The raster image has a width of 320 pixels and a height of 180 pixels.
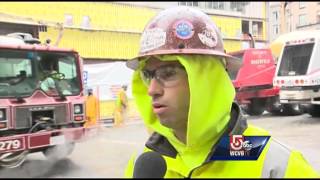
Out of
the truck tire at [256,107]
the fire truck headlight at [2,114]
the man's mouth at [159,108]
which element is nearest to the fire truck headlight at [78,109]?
the fire truck headlight at [2,114]

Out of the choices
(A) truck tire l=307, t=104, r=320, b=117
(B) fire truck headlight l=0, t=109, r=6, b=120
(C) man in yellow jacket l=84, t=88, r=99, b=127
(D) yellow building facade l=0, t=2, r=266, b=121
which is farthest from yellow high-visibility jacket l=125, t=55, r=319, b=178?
(D) yellow building facade l=0, t=2, r=266, b=121

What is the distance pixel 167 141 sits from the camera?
1.45 metres

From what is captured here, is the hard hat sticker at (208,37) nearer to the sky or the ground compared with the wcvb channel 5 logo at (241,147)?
nearer to the sky

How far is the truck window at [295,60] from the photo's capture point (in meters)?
13.1

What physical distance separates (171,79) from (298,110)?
554 inches

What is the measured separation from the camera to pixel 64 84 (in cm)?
826

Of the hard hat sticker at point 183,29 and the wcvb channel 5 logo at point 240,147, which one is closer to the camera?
the wcvb channel 5 logo at point 240,147

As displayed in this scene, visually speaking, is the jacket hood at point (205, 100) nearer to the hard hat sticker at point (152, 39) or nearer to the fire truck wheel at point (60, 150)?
the hard hat sticker at point (152, 39)

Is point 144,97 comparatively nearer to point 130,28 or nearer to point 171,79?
point 171,79

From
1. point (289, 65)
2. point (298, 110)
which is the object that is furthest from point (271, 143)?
point (298, 110)

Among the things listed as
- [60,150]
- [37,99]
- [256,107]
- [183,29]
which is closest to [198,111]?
[183,29]

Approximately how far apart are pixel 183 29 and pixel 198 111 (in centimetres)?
24

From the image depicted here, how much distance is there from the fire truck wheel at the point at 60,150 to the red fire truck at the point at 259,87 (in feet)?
26.3

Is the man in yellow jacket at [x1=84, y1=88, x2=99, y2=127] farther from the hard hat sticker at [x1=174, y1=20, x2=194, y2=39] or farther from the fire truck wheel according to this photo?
the hard hat sticker at [x1=174, y1=20, x2=194, y2=39]
